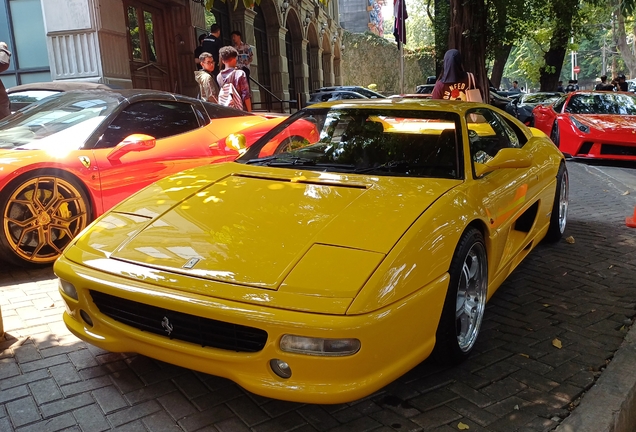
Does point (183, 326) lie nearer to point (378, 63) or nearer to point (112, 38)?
point (112, 38)

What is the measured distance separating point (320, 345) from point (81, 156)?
301 cm

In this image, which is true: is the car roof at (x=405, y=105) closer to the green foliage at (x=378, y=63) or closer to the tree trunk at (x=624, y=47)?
the tree trunk at (x=624, y=47)

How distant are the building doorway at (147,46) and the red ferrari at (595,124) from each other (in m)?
7.96

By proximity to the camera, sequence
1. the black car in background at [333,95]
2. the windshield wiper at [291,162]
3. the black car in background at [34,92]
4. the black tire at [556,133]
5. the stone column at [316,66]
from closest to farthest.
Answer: the windshield wiper at [291,162]
the black car in background at [34,92]
the black tire at [556,133]
the black car in background at [333,95]
the stone column at [316,66]

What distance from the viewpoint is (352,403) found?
8.03 ft

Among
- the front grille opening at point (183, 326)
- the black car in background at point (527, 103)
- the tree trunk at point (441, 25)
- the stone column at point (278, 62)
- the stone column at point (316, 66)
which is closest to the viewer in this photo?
the front grille opening at point (183, 326)

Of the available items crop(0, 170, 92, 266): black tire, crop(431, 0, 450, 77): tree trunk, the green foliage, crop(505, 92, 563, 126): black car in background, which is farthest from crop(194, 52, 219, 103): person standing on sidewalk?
the green foliage

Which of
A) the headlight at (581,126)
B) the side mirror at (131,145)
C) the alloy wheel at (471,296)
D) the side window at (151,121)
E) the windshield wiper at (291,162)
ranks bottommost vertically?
the alloy wheel at (471,296)

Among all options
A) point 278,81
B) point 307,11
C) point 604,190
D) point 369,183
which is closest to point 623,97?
point 604,190

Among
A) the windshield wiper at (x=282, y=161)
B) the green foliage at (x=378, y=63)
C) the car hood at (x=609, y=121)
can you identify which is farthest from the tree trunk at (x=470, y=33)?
the green foliage at (x=378, y=63)

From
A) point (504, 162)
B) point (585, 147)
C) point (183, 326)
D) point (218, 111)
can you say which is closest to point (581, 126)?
point (585, 147)

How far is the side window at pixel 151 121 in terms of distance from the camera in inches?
180

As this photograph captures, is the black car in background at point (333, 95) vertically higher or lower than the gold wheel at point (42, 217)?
higher

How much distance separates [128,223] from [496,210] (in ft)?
6.52
